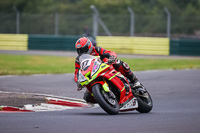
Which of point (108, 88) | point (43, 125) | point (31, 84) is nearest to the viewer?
point (43, 125)

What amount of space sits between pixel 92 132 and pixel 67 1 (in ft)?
198

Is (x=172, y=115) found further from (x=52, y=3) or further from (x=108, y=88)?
(x=52, y=3)

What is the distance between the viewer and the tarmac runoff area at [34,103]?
8812 mm

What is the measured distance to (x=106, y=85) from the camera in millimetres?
7676

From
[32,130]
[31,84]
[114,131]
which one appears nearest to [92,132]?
[114,131]

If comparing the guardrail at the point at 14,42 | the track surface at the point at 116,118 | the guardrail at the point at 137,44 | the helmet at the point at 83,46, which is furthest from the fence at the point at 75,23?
the helmet at the point at 83,46

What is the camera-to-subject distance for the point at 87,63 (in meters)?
7.89

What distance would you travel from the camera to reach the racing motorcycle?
7.64m

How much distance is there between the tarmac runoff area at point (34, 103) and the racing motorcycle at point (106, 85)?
4.95ft

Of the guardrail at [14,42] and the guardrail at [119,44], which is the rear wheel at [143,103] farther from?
the guardrail at [14,42]

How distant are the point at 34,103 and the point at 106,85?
7.55 feet

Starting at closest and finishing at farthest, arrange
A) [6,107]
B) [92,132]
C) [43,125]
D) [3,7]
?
1. [92,132]
2. [43,125]
3. [6,107]
4. [3,7]

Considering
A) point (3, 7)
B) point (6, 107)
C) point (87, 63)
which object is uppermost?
point (3, 7)

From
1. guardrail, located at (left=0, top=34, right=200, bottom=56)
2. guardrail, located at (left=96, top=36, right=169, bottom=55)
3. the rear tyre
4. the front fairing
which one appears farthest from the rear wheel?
guardrail, located at (left=96, top=36, right=169, bottom=55)
